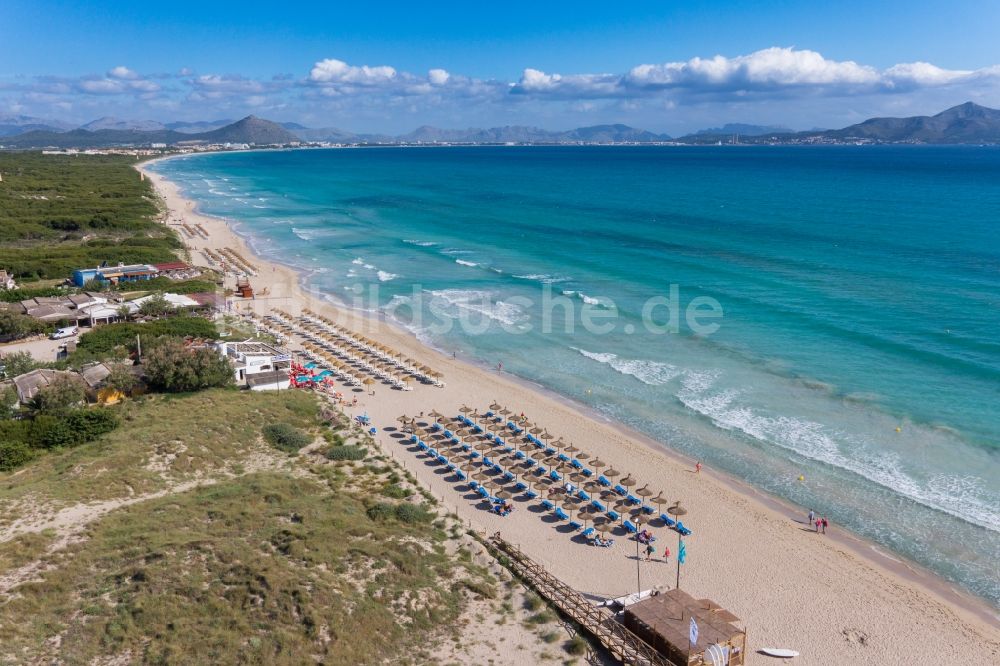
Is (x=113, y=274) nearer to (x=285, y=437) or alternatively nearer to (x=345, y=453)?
(x=285, y=437)

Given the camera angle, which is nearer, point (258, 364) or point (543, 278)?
point (258, 364)

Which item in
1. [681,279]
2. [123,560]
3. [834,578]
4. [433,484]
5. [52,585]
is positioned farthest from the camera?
[681,279]

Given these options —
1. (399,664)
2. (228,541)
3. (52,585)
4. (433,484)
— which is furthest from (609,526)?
(52,585)

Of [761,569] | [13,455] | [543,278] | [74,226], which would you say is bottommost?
[761,569]

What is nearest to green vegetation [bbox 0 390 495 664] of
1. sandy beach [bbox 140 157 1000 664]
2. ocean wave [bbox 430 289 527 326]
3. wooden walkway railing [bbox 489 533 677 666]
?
wooden walkway railing [bbox 489 533 677 666]

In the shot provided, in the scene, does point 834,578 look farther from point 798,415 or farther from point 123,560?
point 123,560

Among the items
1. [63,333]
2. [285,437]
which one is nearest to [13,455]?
[285,437]
